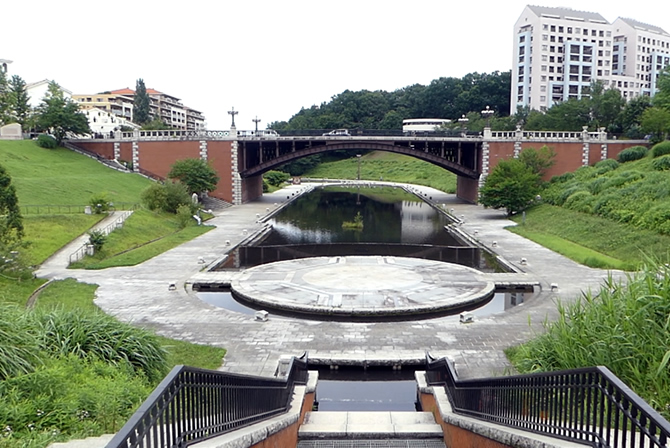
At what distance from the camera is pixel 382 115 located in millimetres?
131125

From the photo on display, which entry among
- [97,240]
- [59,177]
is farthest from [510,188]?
[59,177]

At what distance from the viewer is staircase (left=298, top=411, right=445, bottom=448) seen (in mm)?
8719

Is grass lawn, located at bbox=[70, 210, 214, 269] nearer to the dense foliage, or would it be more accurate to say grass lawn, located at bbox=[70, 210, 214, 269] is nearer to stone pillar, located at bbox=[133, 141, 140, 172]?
stone pillar, located at bbox=[133, 141, 140, 172]

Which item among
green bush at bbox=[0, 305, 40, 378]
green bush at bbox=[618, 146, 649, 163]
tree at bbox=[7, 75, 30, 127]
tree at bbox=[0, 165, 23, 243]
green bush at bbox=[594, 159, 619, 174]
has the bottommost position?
green bush at bbox=[0, 305, 40, 378]

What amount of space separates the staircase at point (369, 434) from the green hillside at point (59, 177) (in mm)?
33941

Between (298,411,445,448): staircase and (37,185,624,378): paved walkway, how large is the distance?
3475 millimetres

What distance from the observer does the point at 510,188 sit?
4509cm

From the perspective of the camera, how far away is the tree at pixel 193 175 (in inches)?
1978

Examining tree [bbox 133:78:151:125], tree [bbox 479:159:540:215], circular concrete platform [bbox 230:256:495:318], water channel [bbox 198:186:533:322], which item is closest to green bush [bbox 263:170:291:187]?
water channel [bbox 198:186:533:322]

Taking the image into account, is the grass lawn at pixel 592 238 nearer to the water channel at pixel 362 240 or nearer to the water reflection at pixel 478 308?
the water channel at pixel 362 240

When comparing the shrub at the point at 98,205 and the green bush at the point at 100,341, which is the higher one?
the shrub at the point at 98,205

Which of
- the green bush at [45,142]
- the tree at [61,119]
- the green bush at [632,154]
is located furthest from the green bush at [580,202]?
the tree at [61,119]

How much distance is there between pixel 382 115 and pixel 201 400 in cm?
12919

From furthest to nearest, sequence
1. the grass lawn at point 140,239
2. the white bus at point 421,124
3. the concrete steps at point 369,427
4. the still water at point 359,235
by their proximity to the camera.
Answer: the white bus at point 421,124 → the still water at point 359,235 → the grass lawn at point 140,239 → the concrete steps at point 369,427
